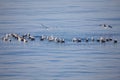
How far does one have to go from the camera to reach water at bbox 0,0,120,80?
13.6 metres

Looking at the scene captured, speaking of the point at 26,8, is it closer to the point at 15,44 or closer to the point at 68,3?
the point at 68,3

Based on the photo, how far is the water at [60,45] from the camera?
1363 centimetres

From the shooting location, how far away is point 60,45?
16094 mm

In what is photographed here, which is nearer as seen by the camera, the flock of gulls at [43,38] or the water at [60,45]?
the water at [60,45]

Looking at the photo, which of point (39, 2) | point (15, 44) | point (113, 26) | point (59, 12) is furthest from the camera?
point (39, 2)

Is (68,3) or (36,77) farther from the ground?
(68,3)

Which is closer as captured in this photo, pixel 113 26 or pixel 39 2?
pixel 113 26

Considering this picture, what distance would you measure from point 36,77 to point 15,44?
3.38 metres

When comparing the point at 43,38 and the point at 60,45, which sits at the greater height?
the point at 43,38

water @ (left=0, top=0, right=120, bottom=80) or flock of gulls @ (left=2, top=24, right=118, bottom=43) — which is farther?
flock of gulls @ (left=2, top=24, right=118, bottom=43)

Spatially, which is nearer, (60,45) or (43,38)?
(60,45)

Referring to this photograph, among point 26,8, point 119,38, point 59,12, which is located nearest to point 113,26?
point 119,38

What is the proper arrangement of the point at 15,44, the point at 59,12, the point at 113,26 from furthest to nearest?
Answer: the point at 59,12
the point at 113,26
the point at 15,44

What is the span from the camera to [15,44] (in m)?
16.5
